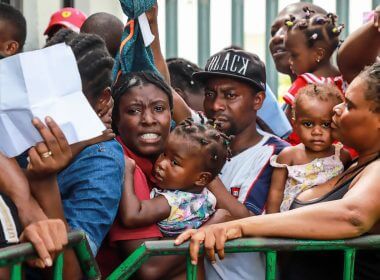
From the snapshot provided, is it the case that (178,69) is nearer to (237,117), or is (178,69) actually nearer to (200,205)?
(237,117)

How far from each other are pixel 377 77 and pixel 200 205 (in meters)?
0.82

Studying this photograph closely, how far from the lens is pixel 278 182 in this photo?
10.9 ft

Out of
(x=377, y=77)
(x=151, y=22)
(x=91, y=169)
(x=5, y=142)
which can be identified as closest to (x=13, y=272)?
(x=5, y=142)

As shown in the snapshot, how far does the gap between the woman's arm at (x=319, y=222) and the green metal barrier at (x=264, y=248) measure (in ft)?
0.13

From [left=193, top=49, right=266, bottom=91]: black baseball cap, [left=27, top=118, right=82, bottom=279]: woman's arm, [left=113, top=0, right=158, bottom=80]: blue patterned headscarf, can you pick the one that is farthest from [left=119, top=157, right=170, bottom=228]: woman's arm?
[left=193, top=49, right=266, bottom=91]: black baseball cap

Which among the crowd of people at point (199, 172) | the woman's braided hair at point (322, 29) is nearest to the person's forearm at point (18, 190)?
the crowd of people at point (199, 172)

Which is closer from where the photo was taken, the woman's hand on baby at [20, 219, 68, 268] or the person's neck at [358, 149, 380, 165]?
the woman's hand on baby at [20, 219, 68, 268]

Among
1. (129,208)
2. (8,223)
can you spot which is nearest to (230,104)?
(129,208)

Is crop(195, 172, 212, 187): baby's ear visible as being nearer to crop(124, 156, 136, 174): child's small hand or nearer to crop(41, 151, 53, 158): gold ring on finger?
crop(124, 156, 136, 174): child's small hand

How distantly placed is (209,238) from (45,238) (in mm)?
523

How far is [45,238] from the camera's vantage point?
2.15 metres

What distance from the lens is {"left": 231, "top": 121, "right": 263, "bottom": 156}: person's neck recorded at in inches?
139

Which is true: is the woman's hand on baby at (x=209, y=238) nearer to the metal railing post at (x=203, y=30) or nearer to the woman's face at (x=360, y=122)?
the woman's face at (x=360, y=122)

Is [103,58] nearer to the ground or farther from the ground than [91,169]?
farther from the ground
